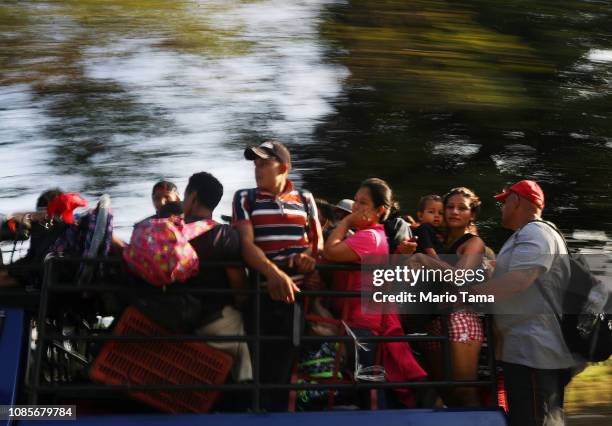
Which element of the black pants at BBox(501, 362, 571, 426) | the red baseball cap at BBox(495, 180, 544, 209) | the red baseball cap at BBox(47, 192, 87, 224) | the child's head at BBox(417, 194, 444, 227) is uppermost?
the red baseball cap at BBox(495, 180, 544, 209)

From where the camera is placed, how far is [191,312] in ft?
12.4

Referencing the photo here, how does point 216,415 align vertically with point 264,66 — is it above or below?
below

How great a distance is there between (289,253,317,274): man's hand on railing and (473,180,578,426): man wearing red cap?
2.50ft

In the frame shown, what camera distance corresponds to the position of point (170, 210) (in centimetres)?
459

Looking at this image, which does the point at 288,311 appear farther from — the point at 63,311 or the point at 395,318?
the point at 63,311

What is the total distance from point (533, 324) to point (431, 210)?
1168mm

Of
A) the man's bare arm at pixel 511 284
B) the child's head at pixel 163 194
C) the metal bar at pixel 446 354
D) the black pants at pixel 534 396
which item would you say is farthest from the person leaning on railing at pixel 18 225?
the black pants at pixel 534 396

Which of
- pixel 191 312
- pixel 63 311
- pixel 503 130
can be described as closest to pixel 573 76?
pixel 503 130

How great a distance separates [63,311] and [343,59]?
6.75ft

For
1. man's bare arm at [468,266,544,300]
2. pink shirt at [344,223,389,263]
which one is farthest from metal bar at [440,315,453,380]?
pink shirt at [344,223,389,263]

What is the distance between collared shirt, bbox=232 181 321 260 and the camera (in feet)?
13.2

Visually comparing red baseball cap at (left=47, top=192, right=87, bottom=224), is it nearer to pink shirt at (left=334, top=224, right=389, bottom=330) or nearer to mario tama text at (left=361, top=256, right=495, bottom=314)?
pink shirt at (left=334, top=224, right=389, bottom=330)

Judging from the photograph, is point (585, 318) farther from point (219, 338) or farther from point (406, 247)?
point (219, 338)

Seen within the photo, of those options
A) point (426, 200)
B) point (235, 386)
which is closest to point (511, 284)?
point (426, 200)
